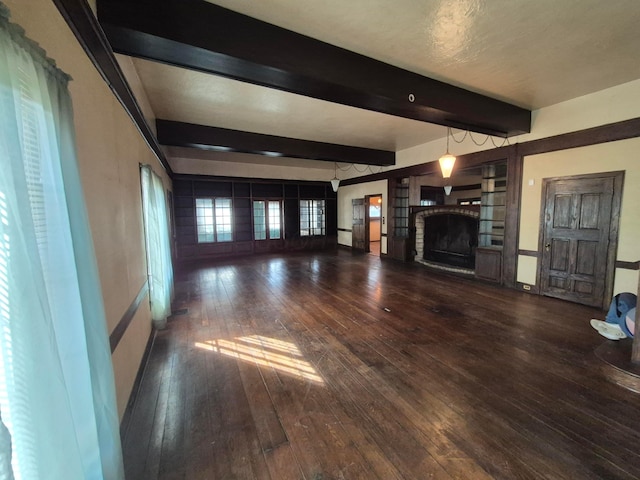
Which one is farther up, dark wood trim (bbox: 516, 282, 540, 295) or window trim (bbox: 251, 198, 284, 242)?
window trim (bbox: 251, 198, 284, 242)

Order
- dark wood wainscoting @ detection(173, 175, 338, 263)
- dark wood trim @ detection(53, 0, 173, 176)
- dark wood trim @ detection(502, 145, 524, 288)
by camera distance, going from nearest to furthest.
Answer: dark wood trim @ detection(53, 0, 173, 176) → dark wood trim @ detection(502, 145, 524, 288) → dark wood wainscoting @ detection(173, 175, 338, 263)

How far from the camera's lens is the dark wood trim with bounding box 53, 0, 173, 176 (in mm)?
1448

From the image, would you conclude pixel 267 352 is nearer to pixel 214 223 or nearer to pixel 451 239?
pixel 451 239

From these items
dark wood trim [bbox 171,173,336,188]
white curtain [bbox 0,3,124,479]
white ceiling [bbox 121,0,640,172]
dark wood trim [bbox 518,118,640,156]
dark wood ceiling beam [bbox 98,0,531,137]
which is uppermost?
white ceiling [bbox 121,0,640,172]

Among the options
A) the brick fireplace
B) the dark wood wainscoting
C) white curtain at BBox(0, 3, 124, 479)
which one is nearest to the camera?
white curtain at BBox(0, 3, 124, 479)

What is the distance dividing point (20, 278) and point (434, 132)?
22.0ft

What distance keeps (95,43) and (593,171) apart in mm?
6012

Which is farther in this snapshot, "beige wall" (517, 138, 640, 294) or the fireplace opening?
the fireplace opening

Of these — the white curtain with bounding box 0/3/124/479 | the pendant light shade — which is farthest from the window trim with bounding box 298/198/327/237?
the white curtain with bounding box 0/3/124/479

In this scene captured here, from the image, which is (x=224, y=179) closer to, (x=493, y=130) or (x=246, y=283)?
(x=246, y=283)

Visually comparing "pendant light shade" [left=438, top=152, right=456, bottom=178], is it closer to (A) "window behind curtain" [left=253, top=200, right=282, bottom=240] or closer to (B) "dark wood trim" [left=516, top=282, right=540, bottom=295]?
(B) "dark wood trim" [left=516, top=282, right=540, bottom=295]

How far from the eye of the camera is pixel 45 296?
34.5 inches

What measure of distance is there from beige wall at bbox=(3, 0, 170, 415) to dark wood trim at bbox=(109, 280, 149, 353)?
0.17ft

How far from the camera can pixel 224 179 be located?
8.88 m
